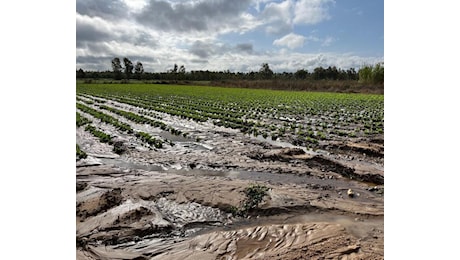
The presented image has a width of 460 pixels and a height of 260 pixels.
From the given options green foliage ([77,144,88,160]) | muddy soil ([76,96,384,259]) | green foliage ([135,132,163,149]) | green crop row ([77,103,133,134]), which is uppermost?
green crop row ([77,103,133,134])

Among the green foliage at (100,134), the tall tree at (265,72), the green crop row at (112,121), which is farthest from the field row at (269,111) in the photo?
the tall tree at (265,72)

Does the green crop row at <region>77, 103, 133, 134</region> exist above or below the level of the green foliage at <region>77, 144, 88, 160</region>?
above

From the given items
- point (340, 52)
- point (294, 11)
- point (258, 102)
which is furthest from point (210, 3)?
point (258, 102)

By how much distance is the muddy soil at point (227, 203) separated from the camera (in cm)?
258

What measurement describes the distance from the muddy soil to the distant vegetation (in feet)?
3.55

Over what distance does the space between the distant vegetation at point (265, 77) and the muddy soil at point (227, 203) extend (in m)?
1.08

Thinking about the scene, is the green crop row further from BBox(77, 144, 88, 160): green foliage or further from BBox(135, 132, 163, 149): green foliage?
BBox(77, 144, 88, 160): green foliage

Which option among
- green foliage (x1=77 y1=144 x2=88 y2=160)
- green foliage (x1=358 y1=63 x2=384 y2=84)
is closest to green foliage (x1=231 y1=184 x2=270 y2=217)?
green foliage (x1=358 y1=63 x2=384 y2=84)

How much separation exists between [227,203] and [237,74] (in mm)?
2363

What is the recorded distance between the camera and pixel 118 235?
2.74 m

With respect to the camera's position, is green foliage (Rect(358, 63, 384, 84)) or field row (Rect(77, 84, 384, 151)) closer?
green foliage (Rect(358, 63, 384, 84))

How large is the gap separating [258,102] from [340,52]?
632 centimetres

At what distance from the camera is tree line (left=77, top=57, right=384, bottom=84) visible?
442 centimetres
